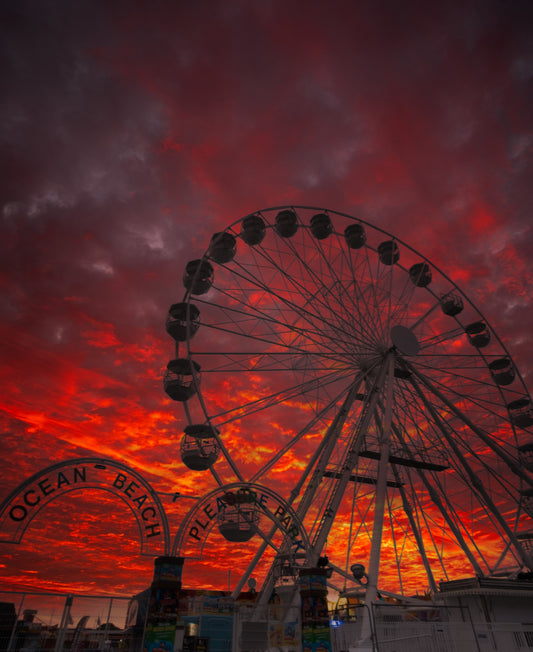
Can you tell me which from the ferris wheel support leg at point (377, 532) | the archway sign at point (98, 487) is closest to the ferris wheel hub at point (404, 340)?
the ferris wheel support leg at point (377, 532)

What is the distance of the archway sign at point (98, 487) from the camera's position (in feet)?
35.6

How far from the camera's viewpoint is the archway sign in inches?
427

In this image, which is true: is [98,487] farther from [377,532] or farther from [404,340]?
[404,340]

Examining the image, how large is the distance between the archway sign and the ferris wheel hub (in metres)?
13.5

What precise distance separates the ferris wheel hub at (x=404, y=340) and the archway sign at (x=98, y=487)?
13533mm

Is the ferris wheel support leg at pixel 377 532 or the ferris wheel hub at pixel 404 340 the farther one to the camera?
the ferris wheel hub at pixel 404 340

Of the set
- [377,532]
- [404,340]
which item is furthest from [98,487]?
[404,340]

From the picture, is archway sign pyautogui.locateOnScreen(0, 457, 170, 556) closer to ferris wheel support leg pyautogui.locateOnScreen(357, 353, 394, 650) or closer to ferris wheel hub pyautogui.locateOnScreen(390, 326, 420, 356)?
ferris wheel support leg pyautogui.locateOnScreen(357, 353, 394, 650)

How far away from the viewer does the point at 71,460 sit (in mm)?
11797

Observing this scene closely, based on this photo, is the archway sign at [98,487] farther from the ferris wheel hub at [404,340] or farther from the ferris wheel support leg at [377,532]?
the ferris wheel hub at [404,340]

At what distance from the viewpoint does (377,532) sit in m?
14.5

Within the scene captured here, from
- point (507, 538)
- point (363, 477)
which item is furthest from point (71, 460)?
point (507, 538)

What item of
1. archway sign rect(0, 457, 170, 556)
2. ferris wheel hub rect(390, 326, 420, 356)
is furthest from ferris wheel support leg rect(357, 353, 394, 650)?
archway sign rect(0, 457, 170, 556)

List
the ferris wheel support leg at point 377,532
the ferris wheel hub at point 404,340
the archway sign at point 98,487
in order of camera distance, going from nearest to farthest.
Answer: the archway sign at point 98,487, the ferris wheel support leg at point 377,532, the ferris wheel hub at point 404,340
